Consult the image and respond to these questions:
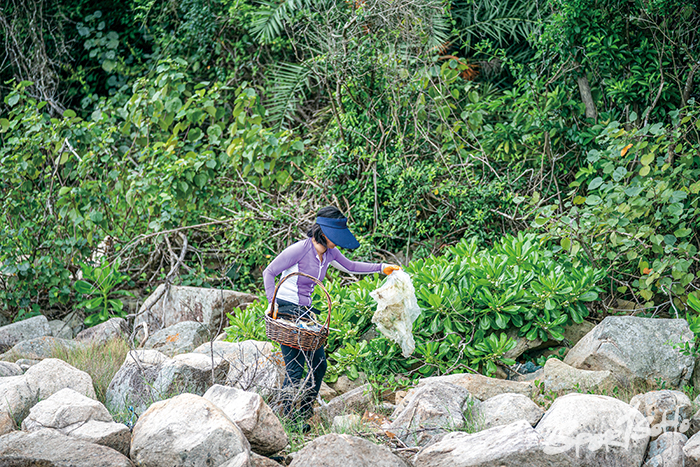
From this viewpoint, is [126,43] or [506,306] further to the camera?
[126,43]

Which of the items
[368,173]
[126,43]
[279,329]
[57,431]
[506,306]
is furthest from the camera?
[126,43]

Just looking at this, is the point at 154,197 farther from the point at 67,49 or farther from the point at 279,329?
the point at 67,49

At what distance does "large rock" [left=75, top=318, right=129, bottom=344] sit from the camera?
5723 millimetres

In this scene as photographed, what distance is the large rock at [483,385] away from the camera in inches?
152

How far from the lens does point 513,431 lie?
2941 mm

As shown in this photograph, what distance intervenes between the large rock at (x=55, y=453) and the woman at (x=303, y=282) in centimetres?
110

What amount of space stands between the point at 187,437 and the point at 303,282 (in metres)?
1.21

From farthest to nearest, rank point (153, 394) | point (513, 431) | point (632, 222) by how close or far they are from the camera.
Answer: point (632, 222) < point (153, 394) < point (513, 431)

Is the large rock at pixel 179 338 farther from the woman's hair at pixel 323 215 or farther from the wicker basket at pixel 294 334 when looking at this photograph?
the woman's hair at pixel 323 215

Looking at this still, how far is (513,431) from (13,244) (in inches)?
221

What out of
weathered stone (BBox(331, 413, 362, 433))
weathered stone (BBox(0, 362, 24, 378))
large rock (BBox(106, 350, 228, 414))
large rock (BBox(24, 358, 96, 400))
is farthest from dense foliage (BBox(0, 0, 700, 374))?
weathered stone (BBox(0, 362, 24, 378))

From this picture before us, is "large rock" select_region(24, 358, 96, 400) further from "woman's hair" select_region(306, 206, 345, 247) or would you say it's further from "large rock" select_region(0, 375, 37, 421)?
"woman's hair" select_region(306, 206, 345, 247)

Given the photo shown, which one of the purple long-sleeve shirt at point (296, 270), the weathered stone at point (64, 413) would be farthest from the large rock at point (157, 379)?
the purple long-sleeve shirt at point (296, 270)

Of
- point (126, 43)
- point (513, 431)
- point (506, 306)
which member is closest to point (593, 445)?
point (513, 431)
